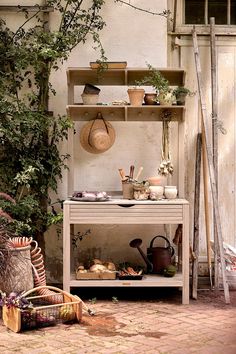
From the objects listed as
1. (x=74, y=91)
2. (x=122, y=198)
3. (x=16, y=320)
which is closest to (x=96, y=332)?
(x=16, y=320)

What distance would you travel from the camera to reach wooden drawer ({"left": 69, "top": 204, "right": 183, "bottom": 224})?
543 cm

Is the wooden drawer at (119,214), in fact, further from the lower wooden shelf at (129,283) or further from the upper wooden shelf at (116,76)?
the upper wooden shelf at (116,76)

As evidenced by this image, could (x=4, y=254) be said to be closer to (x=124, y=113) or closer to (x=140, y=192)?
(x=140, y=192)

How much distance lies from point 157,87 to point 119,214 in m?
1.23

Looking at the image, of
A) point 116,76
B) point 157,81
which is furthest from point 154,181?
point 116,76

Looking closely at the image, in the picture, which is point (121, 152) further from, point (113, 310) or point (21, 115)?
point (113, 310)

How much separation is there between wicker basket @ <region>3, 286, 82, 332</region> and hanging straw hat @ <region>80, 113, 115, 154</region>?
1623mm

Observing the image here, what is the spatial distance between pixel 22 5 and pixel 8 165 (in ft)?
5.37

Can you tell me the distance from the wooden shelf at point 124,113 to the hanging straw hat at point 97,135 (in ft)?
0.26

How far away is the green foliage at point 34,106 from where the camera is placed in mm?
5809

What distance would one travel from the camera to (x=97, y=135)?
19.7ft

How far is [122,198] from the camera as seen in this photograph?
5773mm

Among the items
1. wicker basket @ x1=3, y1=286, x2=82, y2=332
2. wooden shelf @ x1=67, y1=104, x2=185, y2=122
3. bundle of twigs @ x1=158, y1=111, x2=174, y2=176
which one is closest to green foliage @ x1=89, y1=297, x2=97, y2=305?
wicker basket @ x1=3, y1=286, x2=82, y2=332

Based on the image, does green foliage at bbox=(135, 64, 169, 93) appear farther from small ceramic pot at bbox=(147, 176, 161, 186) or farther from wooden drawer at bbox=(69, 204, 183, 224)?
wooden drawer at bbox=(69, 204, 183, 224)
